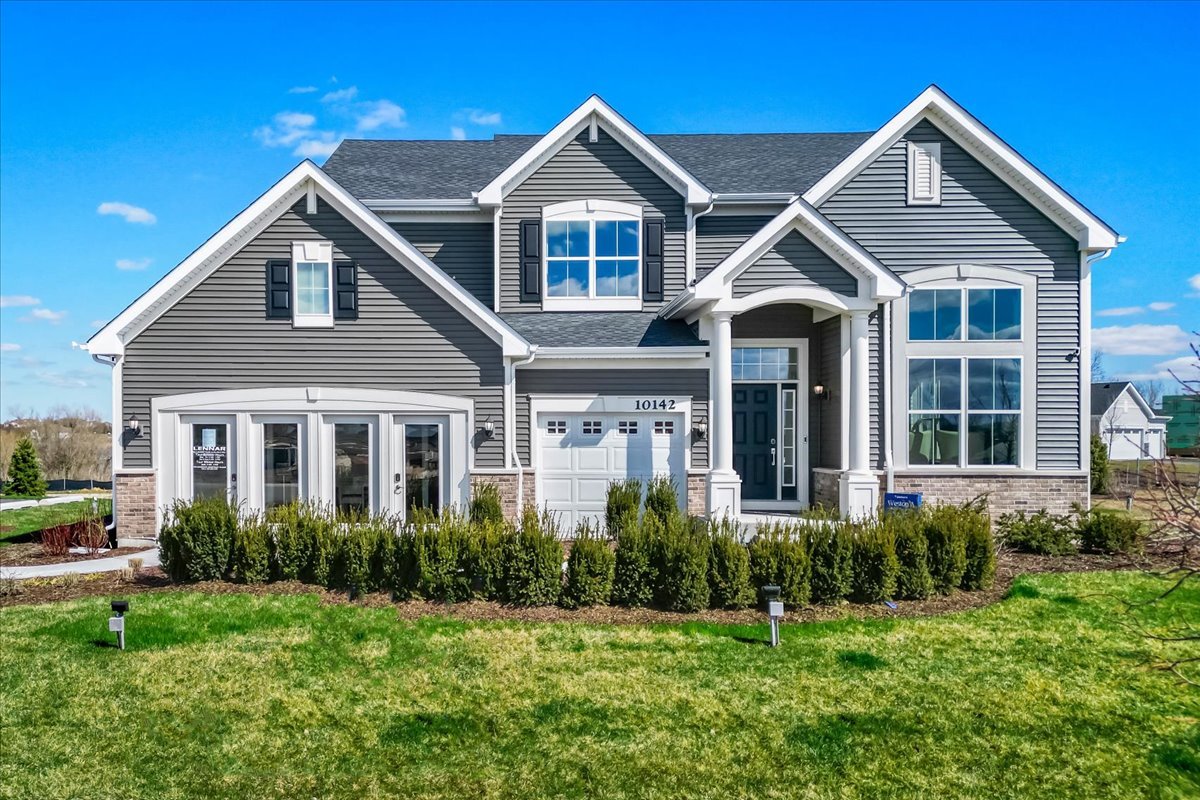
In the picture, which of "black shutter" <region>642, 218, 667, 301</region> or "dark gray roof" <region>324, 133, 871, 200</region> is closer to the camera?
"black shutter" <region>642, 218, 667, 301</region>

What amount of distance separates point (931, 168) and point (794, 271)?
387cm

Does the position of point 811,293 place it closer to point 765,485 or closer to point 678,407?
point 678,407

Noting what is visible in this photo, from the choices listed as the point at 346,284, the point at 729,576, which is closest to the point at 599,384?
the point at 346,284

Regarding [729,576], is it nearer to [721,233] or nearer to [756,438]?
[756,438]

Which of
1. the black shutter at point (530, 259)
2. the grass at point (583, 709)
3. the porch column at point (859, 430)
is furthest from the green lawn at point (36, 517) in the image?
the porch column at point (859, 430)

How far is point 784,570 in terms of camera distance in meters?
8.31

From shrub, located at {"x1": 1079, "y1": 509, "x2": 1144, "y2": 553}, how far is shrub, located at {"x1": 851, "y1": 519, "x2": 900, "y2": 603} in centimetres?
489

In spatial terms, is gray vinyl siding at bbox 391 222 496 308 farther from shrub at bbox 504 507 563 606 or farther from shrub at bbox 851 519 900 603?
shrub at bbox 851 519 900 603

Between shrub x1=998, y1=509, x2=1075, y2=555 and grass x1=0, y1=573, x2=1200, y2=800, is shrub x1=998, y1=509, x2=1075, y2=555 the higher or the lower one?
the higher one

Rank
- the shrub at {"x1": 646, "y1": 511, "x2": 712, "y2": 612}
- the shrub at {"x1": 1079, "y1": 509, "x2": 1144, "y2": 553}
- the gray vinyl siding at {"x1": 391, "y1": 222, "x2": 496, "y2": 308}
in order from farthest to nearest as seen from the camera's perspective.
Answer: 1. the gray vinyl siding at {"x1": 391, "y1": 222, "x2": 496, "y2": 308}
2. the shrub at {"x1": 1079, "y1": 509, "x2": 1144, "y2": 553}
3. the shrub at {"x1": 646, "y1": 511, "x2": 712, "y2": 612}

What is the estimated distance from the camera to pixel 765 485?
47.4 feet

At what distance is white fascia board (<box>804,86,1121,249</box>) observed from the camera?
42.0 ft

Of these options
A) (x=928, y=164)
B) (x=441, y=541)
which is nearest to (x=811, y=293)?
(x=928, y=164)

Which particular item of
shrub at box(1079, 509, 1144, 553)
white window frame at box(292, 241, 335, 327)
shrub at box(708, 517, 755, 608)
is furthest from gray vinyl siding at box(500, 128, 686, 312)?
shrub at box(1079, 509, 1144, 553)
